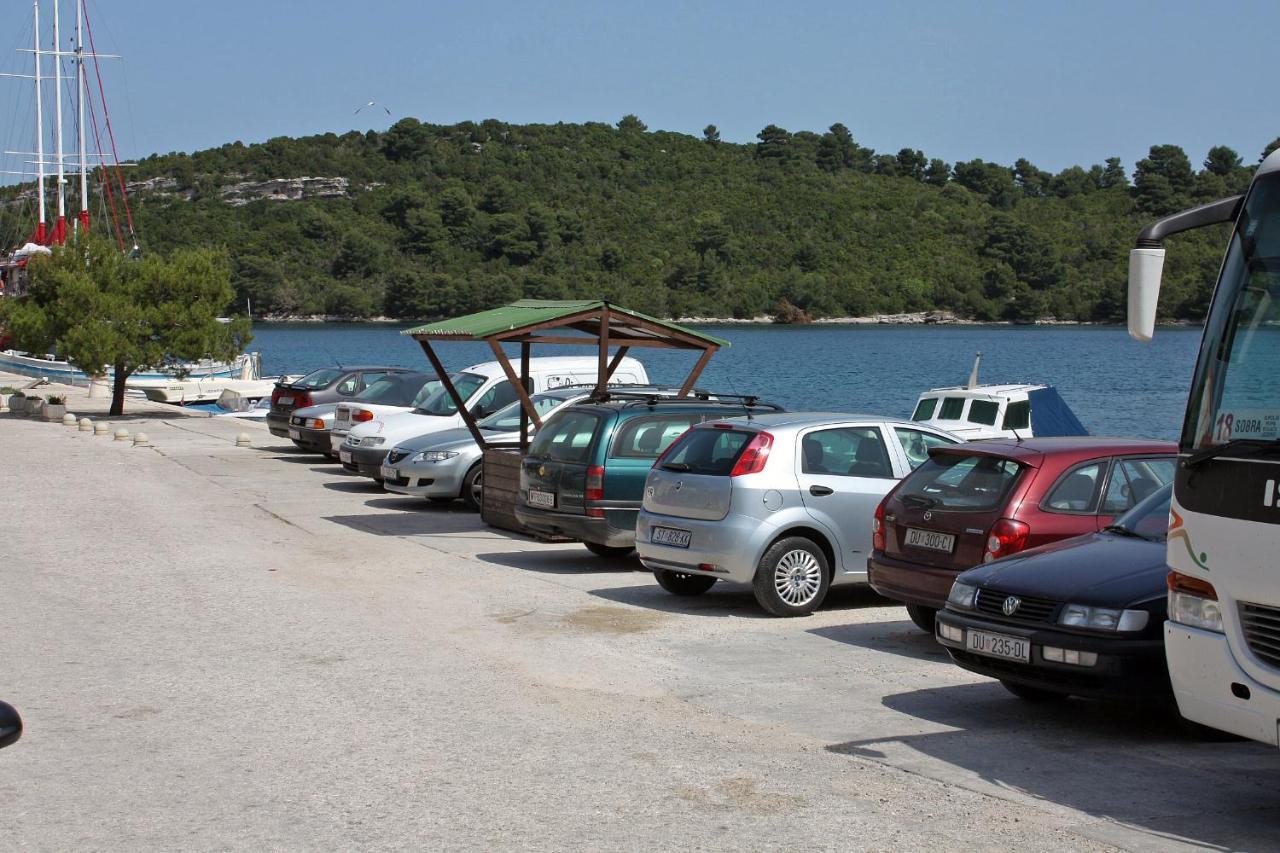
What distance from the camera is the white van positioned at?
67.9 ft

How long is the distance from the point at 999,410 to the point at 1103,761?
2219 centimetres

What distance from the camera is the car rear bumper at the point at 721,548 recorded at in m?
11.1

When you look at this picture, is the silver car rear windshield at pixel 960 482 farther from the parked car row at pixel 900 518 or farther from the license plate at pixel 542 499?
the license plate at pixel 542 499

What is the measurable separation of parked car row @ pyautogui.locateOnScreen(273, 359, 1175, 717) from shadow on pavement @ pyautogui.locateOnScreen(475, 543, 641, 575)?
0.22 meters

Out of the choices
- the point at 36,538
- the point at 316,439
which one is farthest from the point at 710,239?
the point at 36,538

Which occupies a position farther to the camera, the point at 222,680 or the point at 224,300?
the point at 224,300

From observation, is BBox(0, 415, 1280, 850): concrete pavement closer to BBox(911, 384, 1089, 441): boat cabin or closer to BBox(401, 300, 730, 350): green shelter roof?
BBox(401, 300, 730, 350): green shelter roof

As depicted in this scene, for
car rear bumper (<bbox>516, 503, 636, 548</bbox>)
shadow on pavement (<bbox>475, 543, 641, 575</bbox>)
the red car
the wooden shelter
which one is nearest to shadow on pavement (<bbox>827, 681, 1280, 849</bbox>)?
the red car

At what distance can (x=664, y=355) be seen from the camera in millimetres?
102938

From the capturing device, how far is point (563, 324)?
1659 centimetres

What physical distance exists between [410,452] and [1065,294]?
102m

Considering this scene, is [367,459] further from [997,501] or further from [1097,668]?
[1097,668]

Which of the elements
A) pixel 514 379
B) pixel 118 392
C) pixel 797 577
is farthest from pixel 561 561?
pixel 118 392

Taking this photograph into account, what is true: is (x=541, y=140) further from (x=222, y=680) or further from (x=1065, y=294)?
(x=222, y=680)
